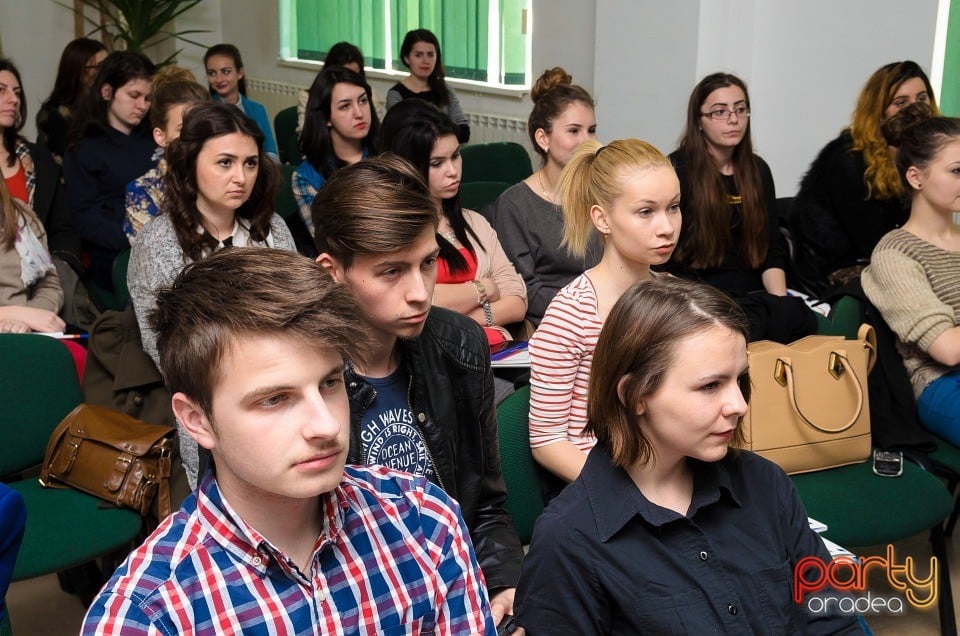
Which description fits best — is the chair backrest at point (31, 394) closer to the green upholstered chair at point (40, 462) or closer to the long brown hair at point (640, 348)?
the green upholstered chair at point (40, 462)

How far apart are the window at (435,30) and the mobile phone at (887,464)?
4.00 metres

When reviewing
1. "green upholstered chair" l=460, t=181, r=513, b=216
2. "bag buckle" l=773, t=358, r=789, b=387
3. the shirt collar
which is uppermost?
"green upholstered chair" l=460, t=181, r=513, b=216

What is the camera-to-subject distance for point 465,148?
452 centimetres

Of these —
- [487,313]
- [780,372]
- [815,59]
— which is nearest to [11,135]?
[487,313]

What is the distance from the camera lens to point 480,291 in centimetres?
291

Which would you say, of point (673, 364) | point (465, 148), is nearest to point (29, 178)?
point (465, 148)

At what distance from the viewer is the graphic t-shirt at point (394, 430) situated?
163 cm

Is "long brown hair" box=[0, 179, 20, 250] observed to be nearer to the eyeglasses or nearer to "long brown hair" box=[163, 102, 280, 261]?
"long brown hair" box=[163, 102, 280, 261]

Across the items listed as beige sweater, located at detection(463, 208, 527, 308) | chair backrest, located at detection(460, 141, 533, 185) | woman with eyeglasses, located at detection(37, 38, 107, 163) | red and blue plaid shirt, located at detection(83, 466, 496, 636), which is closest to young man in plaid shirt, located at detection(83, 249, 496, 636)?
red and blue plaid shirt, located at detection(83, 466, 496, 636)

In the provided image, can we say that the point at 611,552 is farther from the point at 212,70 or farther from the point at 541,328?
the point at 212,70

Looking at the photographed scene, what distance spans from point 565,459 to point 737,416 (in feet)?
2.00

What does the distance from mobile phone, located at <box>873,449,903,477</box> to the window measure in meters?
4.00

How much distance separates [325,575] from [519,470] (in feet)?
3.22

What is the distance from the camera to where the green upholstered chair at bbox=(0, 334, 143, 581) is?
2094 millimetres
